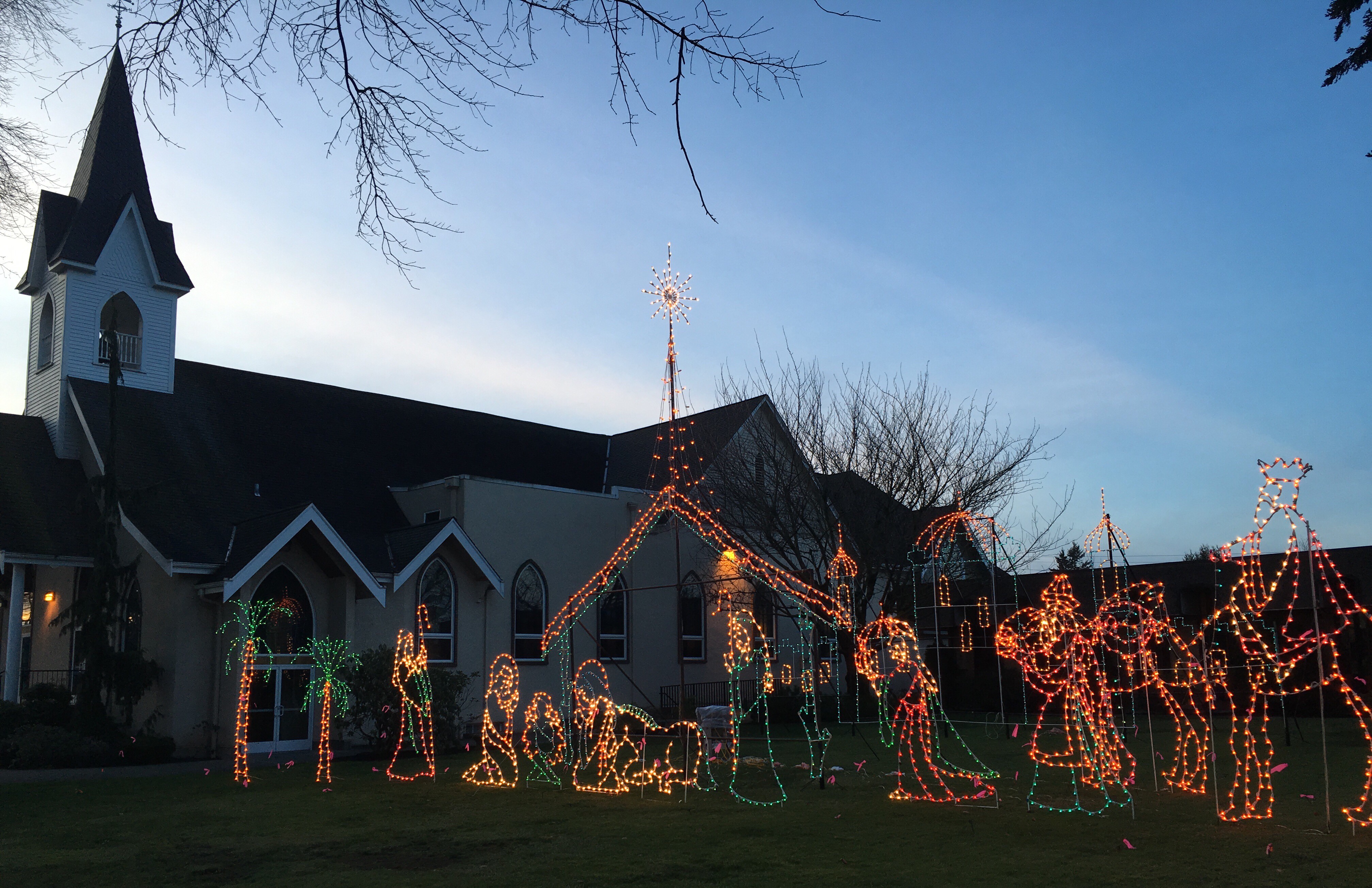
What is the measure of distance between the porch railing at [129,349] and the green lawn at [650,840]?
40.0 feet

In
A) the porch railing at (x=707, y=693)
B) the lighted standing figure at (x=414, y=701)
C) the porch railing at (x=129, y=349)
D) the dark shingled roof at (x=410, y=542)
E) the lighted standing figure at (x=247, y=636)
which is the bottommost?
the porch railing at (x=707, y=693)

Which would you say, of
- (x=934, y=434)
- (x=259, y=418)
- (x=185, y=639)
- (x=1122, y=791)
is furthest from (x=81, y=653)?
(x=934, y=434)

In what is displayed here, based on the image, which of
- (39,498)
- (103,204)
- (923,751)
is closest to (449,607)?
(39,498)

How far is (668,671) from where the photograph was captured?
2766cm

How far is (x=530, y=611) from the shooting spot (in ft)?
83.0

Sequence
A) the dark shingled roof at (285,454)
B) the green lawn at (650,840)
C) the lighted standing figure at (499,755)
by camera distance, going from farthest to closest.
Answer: the dark shingled roof at (285,454) < the lighted standing figure at (499,755) < the green lawn at (650,840)

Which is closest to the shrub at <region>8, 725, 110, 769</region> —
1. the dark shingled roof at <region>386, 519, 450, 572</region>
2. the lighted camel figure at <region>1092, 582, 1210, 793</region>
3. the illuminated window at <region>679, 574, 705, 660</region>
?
the dark shingled roof at <region>386, 519, 450, 572</region>

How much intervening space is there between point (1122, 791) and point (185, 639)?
15898 mm

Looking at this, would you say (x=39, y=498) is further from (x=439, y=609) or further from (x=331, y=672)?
(x=439, y=609)

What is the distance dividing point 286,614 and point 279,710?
1827mm

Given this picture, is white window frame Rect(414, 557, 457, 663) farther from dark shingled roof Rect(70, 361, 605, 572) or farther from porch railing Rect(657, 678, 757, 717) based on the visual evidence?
porch railing Rect(657, 678, 757, 717)

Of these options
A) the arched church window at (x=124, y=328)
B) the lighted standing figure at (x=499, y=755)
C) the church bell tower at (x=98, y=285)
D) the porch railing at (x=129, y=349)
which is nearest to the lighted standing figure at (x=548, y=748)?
the lighted standing figure at (x=499, y=755)

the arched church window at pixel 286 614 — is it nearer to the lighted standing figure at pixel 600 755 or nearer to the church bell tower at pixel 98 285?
the church bell tower at pixel 98 285

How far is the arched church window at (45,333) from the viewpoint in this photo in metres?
23.4
